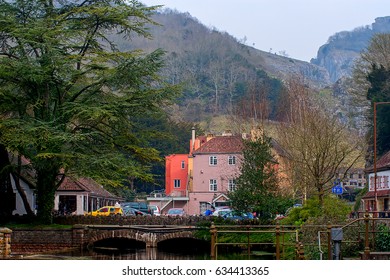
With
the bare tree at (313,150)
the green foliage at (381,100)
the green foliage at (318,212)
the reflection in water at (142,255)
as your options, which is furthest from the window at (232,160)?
the green foliage at (318,212)

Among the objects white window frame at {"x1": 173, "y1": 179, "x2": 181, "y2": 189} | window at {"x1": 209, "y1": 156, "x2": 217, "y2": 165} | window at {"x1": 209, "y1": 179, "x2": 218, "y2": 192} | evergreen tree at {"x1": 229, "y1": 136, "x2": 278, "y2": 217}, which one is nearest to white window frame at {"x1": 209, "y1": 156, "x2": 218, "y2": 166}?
window at {"x1": 209, "y1": 156, "x2": 217, "y2": 165}

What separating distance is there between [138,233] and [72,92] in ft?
31.5

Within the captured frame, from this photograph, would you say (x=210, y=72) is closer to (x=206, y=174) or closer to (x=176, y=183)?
(x=176, y=183)

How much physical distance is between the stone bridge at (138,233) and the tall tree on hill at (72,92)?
2.85 m

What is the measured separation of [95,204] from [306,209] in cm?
3186

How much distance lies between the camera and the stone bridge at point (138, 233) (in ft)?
141

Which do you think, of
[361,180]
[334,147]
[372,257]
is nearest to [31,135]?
[334,147]

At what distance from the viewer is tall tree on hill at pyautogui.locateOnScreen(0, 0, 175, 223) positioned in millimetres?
40344

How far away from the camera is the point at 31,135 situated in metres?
39.7

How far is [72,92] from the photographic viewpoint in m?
45.3

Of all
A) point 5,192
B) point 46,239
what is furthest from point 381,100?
point 46,239

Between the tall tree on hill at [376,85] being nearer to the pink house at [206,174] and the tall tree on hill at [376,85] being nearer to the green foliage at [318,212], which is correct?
the pink house at [206,174]
